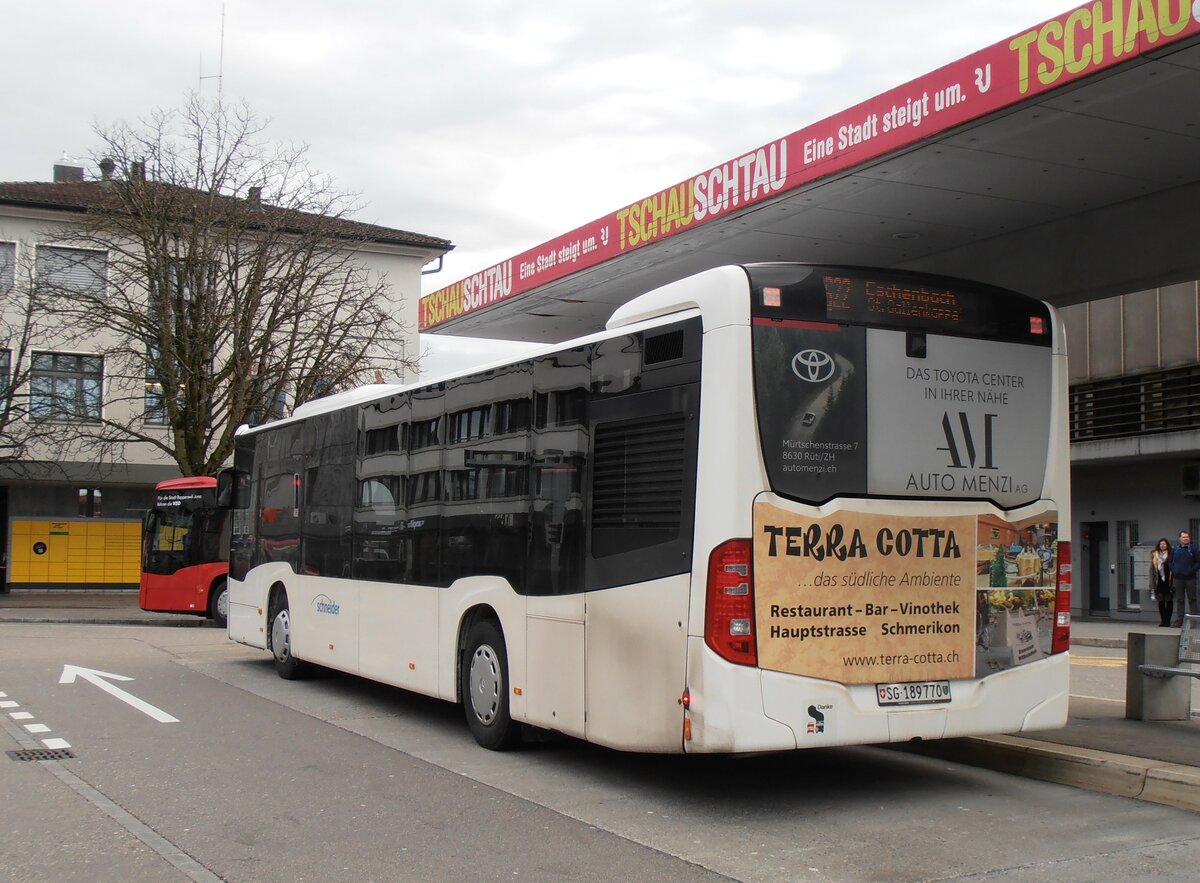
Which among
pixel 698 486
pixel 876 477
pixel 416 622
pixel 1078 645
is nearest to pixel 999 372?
pixel 876 477

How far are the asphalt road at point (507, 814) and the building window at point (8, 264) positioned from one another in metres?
31.4

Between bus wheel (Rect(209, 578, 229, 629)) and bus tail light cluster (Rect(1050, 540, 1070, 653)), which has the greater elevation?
bus tail light cluster (Rect(1050, 540, 1070, 653))

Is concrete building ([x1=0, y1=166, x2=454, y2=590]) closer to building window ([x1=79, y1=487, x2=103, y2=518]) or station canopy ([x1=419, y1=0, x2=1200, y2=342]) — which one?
building window ([x1=79, y1=487, x2=103, y2=518])

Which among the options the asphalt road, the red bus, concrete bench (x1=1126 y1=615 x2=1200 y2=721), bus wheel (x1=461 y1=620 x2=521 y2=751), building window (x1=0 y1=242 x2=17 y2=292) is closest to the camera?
the asphalt road

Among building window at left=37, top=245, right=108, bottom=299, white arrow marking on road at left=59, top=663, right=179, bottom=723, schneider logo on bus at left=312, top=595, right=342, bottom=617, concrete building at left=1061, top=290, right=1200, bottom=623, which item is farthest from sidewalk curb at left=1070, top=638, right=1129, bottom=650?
building window at left=37, top=245, right=108, bottom=299

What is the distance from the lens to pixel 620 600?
7.96 metres

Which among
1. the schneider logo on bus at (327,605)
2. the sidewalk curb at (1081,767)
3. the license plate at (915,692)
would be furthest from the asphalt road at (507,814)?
the schneider logo on bus at (327,605)

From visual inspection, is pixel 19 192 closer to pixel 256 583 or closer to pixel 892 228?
pixel 256 583

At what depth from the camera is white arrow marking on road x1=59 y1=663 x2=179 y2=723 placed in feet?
38.8

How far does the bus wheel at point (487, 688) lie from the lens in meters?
9.55

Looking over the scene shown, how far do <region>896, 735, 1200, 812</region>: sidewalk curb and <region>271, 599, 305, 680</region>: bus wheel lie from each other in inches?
299

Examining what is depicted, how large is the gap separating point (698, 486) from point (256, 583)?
9541 mm

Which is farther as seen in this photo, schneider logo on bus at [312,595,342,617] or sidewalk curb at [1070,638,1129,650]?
sidewalk curb at [1070,638,1129,650]

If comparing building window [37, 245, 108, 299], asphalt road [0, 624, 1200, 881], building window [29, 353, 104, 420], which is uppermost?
building window [37, 245, 108, 299]
